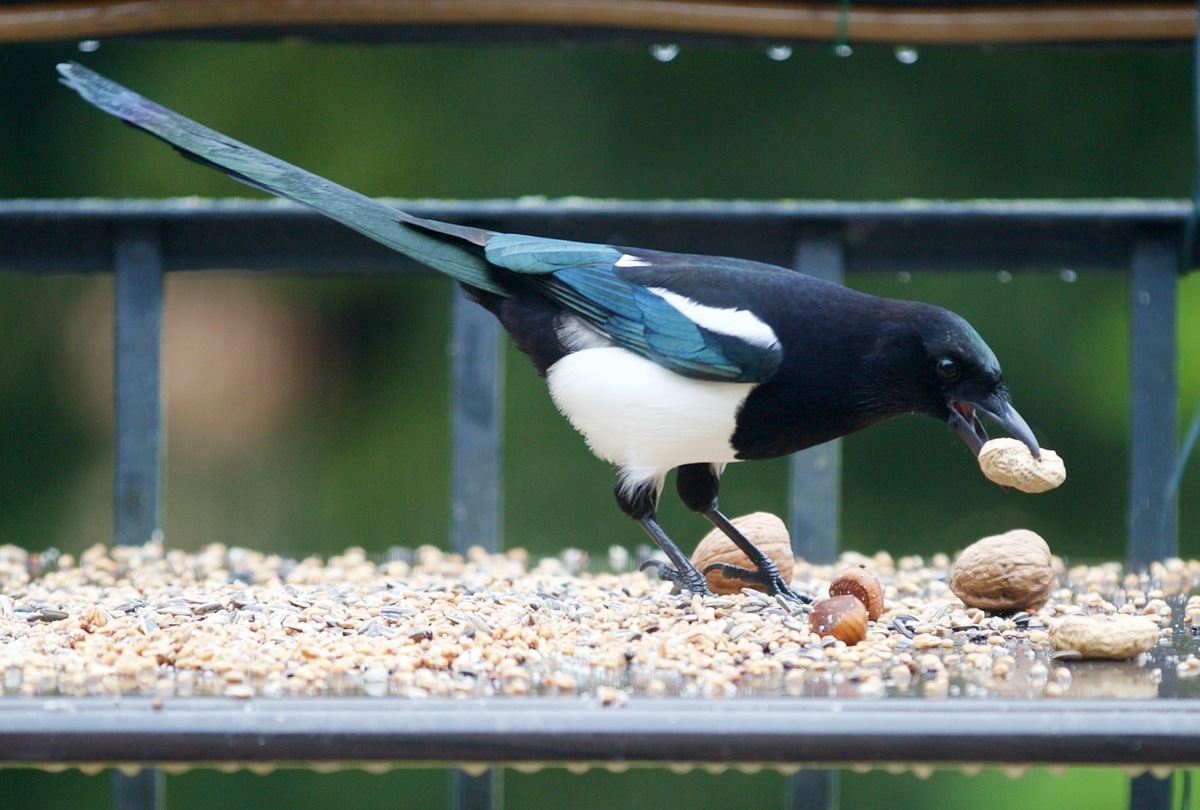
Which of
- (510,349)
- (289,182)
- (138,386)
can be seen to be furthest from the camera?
(510,349)

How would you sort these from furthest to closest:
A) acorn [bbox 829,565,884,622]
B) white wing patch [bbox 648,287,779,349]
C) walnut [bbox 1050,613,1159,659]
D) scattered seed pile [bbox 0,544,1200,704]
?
white wing patch [bbox 648,287,779,349]
acorn [bbox 829,565,884,622]
walnut [bbox 1050,613,1159,659]
scattered seed pile [bbox 0,544,1200,704]

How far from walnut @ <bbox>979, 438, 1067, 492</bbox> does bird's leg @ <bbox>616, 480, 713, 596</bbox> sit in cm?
40

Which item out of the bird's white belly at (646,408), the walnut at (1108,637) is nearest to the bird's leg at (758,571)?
the bird's white belly at (646,408)

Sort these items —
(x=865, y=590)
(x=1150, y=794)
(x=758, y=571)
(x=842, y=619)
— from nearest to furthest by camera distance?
1. (x=842, y=619)
2. (x=865, y=590)
3. (x=758, y=571)
4. (x=1150, y=794)

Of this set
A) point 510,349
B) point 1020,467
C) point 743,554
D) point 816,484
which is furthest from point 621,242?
point 510,349

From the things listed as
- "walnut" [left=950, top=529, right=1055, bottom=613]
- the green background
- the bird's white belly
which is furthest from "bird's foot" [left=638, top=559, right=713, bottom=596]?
the green background

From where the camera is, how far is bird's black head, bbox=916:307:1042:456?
5.13 ft

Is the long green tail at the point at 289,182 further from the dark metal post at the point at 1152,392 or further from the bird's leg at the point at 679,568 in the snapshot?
the dark metal post at the point at 1152,392

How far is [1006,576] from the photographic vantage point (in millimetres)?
1539

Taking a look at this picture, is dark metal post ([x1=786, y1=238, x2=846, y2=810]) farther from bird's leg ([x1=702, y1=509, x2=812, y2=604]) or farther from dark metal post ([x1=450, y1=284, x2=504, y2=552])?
dark metal post ([x1=450, y1=284, x2=504, y2=552])

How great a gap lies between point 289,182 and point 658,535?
25.9 inches

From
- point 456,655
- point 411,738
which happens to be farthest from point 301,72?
point 411,738

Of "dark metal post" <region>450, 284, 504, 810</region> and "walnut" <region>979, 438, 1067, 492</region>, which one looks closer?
"walnut" <region>979, 438, 1067, 492</region>

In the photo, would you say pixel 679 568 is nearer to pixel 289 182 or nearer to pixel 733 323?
pixel 733 323
